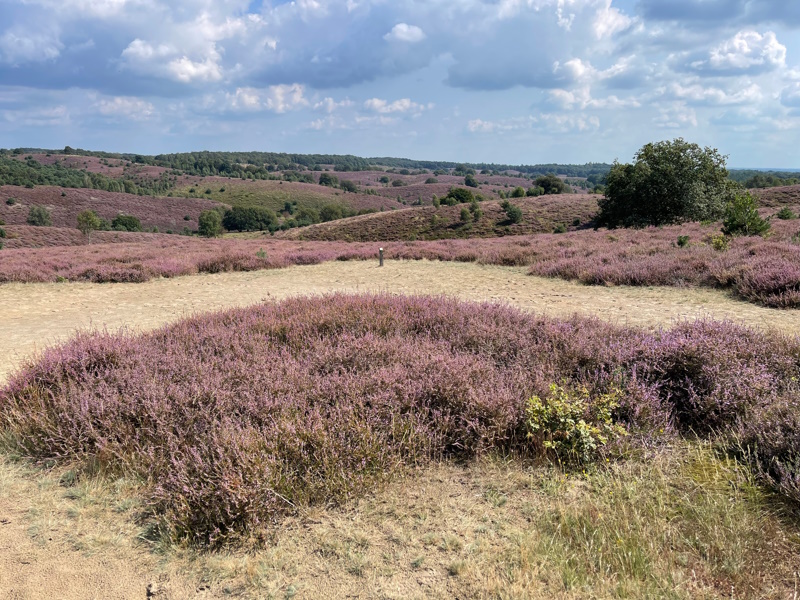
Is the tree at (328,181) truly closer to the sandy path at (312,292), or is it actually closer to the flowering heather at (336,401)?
the sandy path at (312,292)

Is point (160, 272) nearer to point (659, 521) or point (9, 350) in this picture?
point (9, 350)


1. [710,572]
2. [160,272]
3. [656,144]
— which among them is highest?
[656,144]

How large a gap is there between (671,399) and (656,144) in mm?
38895

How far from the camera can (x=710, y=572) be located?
2260mm

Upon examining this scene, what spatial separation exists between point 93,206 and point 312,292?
308 feet

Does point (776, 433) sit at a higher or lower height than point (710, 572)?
higher

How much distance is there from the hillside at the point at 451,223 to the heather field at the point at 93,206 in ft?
130

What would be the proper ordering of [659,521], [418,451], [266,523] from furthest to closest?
[418,451]
[266,523]
[659,521]

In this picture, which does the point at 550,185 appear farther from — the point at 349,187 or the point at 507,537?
the point at 507,537

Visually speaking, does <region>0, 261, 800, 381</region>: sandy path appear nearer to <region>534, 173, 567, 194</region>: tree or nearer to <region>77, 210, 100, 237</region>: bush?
<region>77, 210, 100, 237</region>: bush

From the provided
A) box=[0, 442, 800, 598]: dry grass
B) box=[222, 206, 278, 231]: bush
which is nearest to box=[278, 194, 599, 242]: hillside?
box=[222, 206, 278, 231]: bush

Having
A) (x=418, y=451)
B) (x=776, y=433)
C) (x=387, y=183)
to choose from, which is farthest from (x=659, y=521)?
(x=387, y=183)

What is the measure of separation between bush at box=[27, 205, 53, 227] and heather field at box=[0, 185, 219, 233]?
123 centimetres

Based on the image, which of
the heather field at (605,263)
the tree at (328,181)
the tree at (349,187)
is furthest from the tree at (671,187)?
the tree at (328,181)
